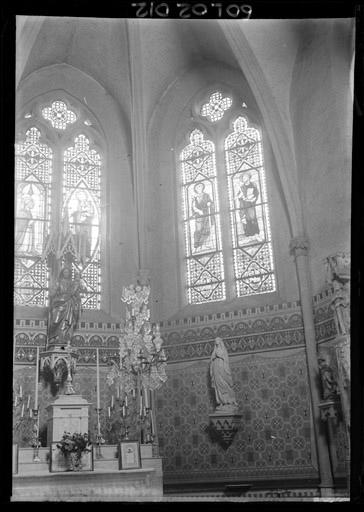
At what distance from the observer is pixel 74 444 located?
7.74 m

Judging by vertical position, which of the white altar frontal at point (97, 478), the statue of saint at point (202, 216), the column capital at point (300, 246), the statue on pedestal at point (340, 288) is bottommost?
the white altar frontal at point (97, 478)

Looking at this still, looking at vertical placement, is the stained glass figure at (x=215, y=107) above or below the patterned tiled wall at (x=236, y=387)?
above

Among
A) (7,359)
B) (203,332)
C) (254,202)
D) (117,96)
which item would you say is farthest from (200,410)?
(7,359)

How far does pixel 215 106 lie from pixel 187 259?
3090mm

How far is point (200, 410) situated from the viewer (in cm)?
965

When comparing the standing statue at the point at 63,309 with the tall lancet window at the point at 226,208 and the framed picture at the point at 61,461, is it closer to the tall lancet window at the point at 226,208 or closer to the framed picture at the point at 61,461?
the tall lancet window at the point at 226,208

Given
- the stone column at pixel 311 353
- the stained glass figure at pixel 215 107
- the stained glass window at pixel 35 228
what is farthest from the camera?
the stained glass figure at pixel 215 107

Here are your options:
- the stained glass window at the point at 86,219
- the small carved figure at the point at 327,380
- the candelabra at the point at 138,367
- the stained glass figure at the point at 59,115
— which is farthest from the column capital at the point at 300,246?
the stained glass figure at the point at 59,115

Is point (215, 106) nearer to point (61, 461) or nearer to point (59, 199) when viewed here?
point (59, 199)

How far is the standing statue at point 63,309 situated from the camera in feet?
31.2

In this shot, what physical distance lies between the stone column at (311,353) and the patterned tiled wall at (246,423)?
15 centimetres

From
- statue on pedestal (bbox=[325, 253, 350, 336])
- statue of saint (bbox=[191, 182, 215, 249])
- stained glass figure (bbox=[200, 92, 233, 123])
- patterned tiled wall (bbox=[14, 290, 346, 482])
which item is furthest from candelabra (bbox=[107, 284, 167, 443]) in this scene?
stained glass figure (bbox=[200, 92, 233, 123])

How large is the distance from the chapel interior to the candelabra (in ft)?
0.11

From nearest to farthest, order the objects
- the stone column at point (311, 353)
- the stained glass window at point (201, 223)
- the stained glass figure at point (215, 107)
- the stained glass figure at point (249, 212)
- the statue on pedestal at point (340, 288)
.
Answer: the statue on pedestal at point (340, 288) → the stone column at point (311, 353) → the stained glass figure at point (249, 212) → the stained glass window at point (201, 223) → the stained glass figure at point (215, 107)
